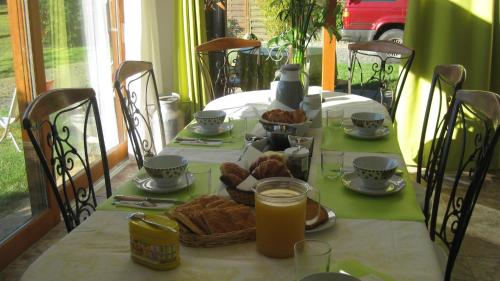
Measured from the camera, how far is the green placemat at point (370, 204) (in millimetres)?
1270

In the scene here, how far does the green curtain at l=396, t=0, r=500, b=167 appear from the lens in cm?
326

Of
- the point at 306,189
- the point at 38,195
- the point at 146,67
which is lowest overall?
the point at 38,195

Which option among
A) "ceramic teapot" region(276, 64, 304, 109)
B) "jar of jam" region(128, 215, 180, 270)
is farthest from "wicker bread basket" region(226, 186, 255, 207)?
"ceramic teapot" region(276, 64, 304, 109)

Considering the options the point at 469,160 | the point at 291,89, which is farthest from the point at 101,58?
the point at 469,160

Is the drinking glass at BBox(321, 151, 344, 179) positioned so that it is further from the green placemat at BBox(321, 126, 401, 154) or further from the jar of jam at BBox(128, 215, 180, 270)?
the jar of jam at BBox(128, 215, 180, 270)

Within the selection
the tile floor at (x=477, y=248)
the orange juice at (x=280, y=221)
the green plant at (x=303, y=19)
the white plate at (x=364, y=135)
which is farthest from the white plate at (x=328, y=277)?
the tile floor at (x=477, y=248)

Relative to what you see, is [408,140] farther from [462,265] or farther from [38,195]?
[38,195]

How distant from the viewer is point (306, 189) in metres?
1.08

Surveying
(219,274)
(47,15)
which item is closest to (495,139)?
(219,274)

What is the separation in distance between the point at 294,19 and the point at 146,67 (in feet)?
2.28

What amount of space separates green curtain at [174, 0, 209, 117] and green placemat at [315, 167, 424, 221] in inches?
95.3

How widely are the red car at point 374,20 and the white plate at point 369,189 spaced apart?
8.58 feet

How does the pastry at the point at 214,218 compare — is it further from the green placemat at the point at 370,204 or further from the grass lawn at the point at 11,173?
the grass lawn at the point at 11,173

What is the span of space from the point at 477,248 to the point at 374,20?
6.60ft
